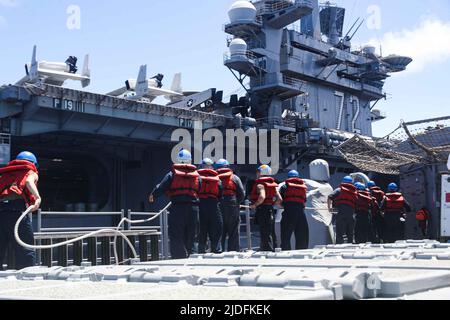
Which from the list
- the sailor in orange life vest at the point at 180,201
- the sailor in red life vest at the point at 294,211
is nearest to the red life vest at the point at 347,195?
the sailor in red life vest at the point at 294,211

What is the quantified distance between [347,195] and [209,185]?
15.5ft

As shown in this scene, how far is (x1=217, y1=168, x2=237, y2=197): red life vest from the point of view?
10.1m

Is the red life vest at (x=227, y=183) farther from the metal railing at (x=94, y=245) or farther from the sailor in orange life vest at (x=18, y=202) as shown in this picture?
the sailor in orange life vest at (x=18, y=202)

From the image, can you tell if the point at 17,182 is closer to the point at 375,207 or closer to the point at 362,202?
the point at 362,202

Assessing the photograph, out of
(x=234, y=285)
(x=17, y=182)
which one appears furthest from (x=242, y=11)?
(x=234, y=285)

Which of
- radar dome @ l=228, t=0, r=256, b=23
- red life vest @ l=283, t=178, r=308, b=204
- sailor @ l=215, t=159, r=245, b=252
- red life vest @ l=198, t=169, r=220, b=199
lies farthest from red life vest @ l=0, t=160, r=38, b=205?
radar dome @ l=228, t=0, r=256, b=23

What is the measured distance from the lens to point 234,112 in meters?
34.5

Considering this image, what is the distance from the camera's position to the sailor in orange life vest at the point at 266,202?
1073cm

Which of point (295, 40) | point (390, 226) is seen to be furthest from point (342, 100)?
point (390, 226)

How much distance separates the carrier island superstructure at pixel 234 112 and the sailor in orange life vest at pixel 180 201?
1530cm

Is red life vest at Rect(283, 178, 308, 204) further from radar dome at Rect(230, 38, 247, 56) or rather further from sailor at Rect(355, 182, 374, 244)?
radar dome at Rect(230, 38, 247, 56)

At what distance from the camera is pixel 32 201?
719cm

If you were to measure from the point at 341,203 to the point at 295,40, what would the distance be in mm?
27119
